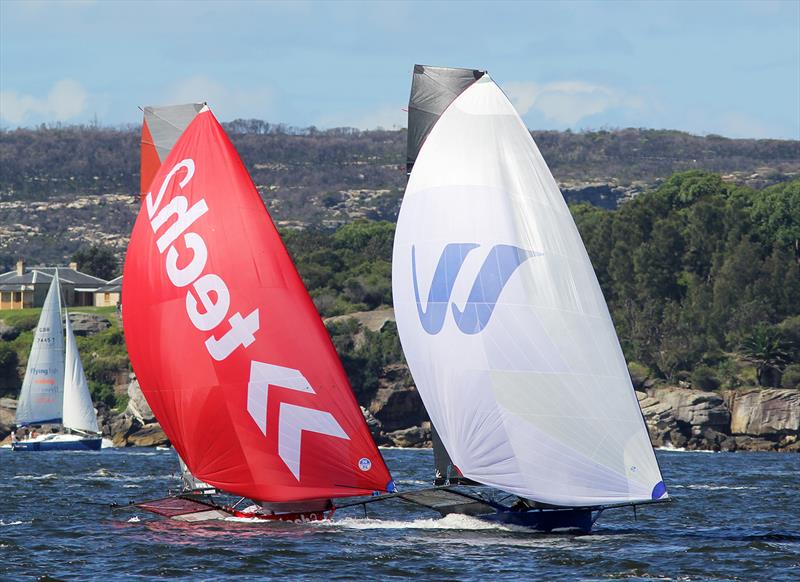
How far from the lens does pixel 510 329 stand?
28266 mm

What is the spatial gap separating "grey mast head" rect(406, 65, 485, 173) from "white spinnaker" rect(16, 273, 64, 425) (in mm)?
51142

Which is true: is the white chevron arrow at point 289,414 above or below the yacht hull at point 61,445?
above

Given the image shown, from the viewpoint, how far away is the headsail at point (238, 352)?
29.6 m

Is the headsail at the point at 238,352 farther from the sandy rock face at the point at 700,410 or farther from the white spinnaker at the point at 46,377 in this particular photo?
the sandy rock face at the point at 700,410

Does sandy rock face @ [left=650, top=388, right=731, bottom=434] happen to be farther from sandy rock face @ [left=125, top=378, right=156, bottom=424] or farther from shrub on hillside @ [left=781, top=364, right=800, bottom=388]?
sandy rock face @ [left=125, top=378, right=156, bottom=424]

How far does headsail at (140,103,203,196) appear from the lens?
31.8 metres

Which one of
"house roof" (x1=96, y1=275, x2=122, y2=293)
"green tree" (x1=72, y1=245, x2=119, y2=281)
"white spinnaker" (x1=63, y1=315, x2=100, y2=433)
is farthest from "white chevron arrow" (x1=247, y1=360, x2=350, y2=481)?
"green tree" (x1=72, y1=245, x2=119, y2=281)

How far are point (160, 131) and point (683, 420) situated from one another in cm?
5405

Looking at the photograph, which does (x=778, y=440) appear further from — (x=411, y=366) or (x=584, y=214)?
(x=411, y=366)

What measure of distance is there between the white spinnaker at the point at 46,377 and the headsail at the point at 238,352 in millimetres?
49023

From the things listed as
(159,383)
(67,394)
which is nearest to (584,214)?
(67,394)

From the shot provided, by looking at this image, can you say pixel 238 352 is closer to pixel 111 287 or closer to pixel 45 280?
pixel 111 287

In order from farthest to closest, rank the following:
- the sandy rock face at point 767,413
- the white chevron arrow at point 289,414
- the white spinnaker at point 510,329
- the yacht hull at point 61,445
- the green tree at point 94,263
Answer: the green tree at point 94,263, the sandy rock face at point 767,413, the yacht hull at point 61,445, the white chevron arrow at point 289,414, the white spinnaker at point 510,329

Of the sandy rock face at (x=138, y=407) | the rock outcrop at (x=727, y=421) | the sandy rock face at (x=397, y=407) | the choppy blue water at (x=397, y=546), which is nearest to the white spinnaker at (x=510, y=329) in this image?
the choppy blue water at (x=397, y=546)
